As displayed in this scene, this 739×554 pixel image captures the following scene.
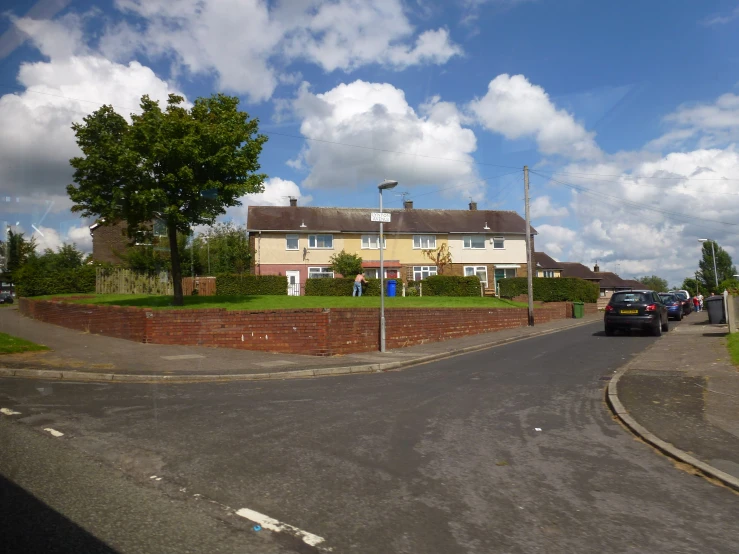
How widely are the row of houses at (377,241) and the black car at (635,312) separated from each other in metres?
22.1

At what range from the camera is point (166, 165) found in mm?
18453

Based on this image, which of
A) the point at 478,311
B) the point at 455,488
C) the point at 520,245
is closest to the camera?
the point at 455,488

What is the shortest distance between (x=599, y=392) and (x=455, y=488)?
6.12 meters

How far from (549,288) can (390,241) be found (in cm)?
1342

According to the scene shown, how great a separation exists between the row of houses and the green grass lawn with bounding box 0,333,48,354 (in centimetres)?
2940

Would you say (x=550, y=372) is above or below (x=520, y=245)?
below

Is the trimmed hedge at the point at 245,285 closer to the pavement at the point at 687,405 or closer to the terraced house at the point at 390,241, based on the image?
the terraced house at the point at 390,241

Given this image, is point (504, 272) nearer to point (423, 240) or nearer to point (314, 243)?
point (423, 240)

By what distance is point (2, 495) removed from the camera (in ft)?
15.0

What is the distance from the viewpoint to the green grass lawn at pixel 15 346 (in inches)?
544

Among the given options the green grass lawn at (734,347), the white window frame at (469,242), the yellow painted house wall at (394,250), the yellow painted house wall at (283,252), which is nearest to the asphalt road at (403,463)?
the green grass lawn at (734,347)

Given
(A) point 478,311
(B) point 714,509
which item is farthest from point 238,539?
(A) point 478,311

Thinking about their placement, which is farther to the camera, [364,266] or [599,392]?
[364,266]

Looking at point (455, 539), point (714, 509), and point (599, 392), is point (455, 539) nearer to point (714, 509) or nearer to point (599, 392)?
point (714, 509)
